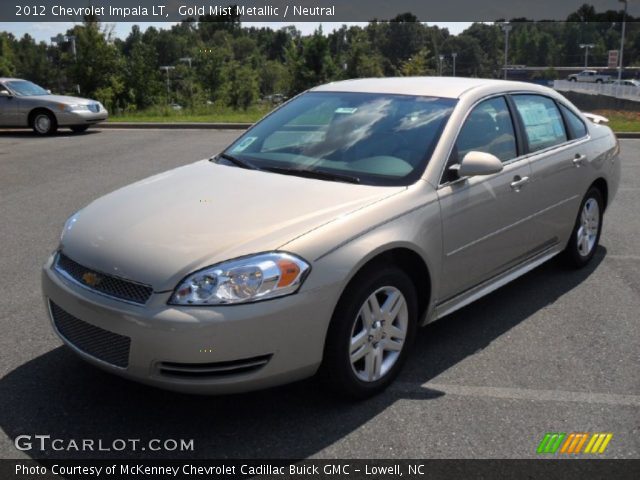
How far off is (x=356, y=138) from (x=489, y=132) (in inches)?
36.0

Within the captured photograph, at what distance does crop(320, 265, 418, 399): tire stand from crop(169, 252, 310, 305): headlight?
0.35 metres

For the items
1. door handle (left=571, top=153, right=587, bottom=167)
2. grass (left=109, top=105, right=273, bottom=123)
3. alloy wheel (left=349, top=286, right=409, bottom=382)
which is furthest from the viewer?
grass (left=109, top=105, right=273, bottom=123)

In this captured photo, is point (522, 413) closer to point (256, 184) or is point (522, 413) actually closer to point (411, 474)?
point (411, 474)

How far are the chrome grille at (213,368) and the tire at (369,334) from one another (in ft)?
1.27

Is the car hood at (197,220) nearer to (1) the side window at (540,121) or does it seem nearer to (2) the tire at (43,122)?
(1) the side window at (540,121)

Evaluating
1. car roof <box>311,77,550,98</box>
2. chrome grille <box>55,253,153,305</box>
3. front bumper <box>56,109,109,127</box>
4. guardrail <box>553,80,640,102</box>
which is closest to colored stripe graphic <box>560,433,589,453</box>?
chrome grille <box>55,253,153,305</box>

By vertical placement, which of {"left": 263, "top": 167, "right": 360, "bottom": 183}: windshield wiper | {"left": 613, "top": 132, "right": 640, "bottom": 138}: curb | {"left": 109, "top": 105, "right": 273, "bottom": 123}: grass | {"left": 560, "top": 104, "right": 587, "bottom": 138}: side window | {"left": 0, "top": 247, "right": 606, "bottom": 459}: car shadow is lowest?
{"left": 0, "top": 247, "right": 606, "bottom": 459}: car shadow

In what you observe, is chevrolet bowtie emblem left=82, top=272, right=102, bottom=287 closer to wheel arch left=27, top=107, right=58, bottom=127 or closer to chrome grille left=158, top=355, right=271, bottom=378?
chrome grille left=158, top=355, right=271, bottom=378

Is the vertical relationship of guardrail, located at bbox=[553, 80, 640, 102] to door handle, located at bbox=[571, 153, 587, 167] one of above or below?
above

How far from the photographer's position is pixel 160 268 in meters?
3.05

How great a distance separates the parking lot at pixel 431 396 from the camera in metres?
3.16

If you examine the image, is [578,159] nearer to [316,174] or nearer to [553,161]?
[553,161]

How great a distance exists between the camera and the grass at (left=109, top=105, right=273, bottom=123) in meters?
19.8

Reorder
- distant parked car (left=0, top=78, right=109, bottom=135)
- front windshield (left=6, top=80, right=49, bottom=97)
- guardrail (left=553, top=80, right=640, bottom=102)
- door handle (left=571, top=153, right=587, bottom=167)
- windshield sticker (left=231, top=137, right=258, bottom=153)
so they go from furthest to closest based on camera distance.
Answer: guardrail (left=553, top=80, right=640, bottom=102) < front windshield (left=6, top=80, right=49, bottom=97) < distant parked car (left=0, top=78, right=109, bottom=135) < door handle (left=571, top=153, right=587, bottom=167) < windshield sticker (left=231, top=137, right=258, bottom=153)
